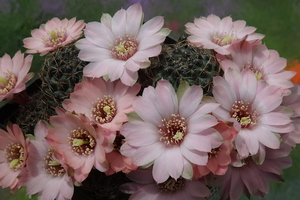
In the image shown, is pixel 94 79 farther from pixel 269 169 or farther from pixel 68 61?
pixel 269 169

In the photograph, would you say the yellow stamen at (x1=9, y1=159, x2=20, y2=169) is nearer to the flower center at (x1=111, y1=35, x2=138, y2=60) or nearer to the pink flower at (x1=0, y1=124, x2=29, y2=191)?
the pink flower at (x1=0, y1=124, x2=29, y2=191)

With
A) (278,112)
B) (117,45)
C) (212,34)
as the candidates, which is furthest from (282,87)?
(117,45)

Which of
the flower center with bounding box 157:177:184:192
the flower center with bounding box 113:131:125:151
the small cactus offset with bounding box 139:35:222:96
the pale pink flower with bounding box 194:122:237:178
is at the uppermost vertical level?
the small cactus offset with bounding box 139:35:222:96

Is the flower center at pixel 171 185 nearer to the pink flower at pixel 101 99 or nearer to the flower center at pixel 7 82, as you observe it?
the pink flower at pixel 101 99

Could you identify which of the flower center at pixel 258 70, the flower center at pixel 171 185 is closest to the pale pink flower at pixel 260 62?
the flower center at pixel 258 70

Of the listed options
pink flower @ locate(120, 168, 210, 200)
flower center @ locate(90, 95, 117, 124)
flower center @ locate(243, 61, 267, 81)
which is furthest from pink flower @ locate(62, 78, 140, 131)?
flower center @ locate(243, 61, 267, 81)

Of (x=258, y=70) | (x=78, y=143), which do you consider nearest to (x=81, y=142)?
(x=78, y=143)
